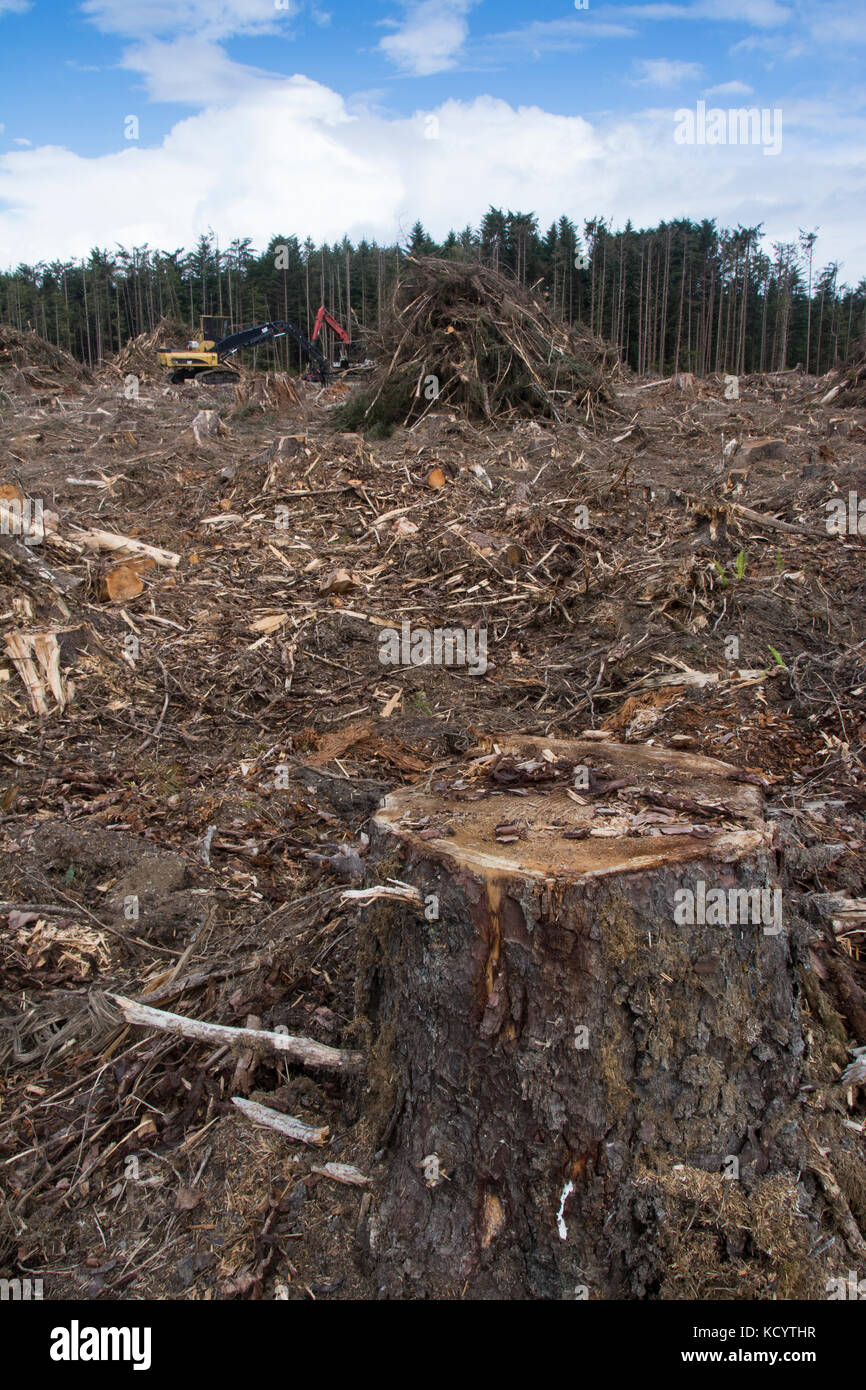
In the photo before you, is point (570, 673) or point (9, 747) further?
point (570, 673)

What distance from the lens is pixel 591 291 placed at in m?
47.4

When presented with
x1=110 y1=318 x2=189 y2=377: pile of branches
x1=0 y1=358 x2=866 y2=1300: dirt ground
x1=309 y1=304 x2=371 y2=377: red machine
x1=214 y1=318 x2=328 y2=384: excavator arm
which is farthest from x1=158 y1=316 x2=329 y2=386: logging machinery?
x1=0 y1=358 x2=866 y2=1300: dirt ground

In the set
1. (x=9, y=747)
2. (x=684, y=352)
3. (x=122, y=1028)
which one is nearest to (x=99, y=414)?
(x=9, y=747)

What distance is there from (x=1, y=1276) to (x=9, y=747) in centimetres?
363

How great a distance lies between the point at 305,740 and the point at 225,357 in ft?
75.9

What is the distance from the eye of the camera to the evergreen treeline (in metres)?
47.4

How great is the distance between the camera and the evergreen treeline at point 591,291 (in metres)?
47.4

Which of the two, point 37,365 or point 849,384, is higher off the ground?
point 37,365

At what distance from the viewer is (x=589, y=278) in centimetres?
4969

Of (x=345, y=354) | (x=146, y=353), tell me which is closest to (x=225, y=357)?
(x=146, y=353)

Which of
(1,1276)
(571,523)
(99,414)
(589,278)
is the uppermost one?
(589,278)

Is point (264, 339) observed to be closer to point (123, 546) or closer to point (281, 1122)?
point (123, 546)
